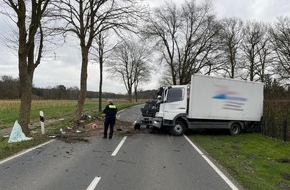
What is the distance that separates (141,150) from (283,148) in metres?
7.29

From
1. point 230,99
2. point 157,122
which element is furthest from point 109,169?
point 230,99

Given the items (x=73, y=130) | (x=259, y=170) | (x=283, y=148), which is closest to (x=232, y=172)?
(x=259, y=170)

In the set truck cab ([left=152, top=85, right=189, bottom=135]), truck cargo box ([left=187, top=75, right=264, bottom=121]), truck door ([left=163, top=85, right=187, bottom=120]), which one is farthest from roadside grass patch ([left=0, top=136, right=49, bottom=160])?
truck cargo box ([left=187, top=75, right=264, bottom=121])

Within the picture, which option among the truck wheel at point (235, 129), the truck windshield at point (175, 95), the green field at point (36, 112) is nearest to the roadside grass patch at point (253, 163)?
the truck windshield at point (175, 95)

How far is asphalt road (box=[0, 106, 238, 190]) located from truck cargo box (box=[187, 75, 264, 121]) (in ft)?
17.2

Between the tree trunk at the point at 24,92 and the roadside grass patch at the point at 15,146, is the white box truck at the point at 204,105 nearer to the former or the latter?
the tree trunk at the point at 24,92

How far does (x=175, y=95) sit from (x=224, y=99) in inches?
115

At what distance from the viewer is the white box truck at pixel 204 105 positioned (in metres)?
20.5

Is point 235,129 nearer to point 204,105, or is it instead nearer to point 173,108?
point 204,105

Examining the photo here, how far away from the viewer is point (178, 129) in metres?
20.8

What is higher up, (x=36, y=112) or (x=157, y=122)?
(x=157, y=122)

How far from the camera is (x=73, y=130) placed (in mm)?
21375

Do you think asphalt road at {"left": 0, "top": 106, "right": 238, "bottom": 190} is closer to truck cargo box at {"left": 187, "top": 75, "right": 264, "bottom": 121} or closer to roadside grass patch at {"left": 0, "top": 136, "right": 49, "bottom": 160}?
roadside grass patch at {"left": 0, "top": 136, "right": 49, "bottom": 160}

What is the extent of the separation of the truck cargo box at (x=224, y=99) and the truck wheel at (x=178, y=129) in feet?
2.22
